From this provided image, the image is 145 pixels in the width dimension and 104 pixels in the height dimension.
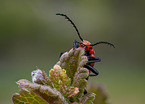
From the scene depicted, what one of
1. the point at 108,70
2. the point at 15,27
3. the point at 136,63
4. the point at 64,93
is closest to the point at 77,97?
the point at 64,93

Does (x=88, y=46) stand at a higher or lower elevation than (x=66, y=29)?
lower

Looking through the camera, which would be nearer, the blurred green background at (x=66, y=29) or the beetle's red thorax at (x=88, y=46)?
the beetle's red thorax at (x=88, y=46)

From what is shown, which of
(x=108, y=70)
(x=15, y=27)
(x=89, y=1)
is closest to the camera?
(x=108, y=70)

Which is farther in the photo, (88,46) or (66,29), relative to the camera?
(66,29)

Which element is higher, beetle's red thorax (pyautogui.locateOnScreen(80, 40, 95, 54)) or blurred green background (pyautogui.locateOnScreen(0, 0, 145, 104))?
blurred green background (pyautogui.locateOnScreen(0, 0, 145, 104))

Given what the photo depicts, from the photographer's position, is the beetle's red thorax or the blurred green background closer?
the beetle's red thorax

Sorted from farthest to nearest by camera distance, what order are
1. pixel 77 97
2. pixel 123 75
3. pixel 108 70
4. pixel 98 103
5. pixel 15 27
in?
pixel 15 27, pixel 108 70, pixel 123 75, pixel 98 103, pixel 77 97

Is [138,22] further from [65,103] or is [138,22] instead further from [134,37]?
[65,103]

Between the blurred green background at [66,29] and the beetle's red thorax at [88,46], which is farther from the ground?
the blurred green background at [66,29]
